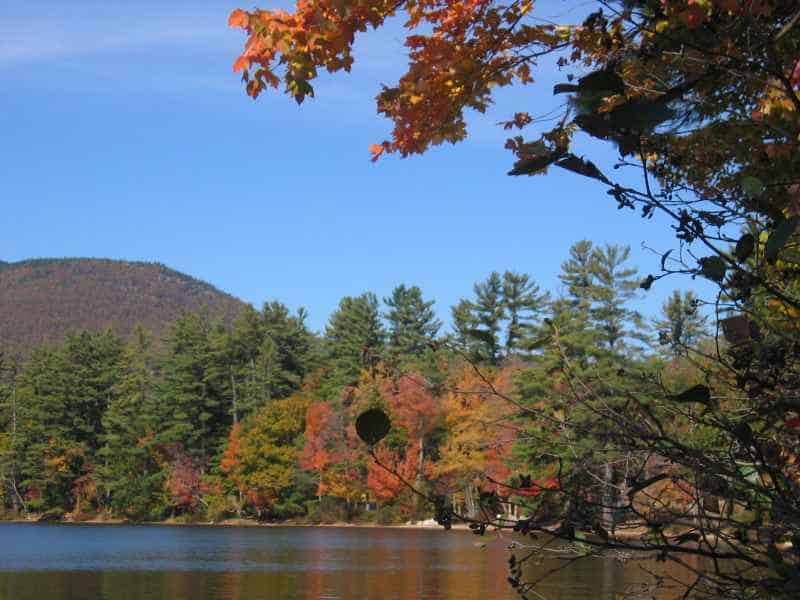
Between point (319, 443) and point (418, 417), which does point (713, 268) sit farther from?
point (319, 443)

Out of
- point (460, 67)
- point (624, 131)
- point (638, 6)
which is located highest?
point (460, 67)

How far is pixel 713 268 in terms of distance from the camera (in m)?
1.66

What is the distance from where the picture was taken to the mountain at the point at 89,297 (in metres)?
152

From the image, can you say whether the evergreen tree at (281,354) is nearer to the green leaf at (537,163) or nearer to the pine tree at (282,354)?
the pine tree at (282,354)

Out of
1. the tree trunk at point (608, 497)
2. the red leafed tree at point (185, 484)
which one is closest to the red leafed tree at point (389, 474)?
the red leafed tree at point (185, 484)

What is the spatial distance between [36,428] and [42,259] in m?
144

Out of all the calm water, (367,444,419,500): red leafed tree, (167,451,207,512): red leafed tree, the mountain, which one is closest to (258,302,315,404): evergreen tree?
(167,451,207,512): red leafed tree

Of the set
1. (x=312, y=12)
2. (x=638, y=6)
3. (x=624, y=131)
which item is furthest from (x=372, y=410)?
(x=312, y=12)

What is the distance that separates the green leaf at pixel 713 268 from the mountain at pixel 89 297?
143121mm

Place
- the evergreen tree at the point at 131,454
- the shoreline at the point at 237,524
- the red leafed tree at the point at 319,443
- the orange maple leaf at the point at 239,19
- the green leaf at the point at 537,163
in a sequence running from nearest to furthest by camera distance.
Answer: the green leaf at the point at 537,163 → the orange maple leaf at the point at 239,19 → the shoreline at the point at 237,524 → the red leafed tree at the point at 319,443 → the evergreen tree at the point at 131,454

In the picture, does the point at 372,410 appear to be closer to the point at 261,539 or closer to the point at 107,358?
the point at 261,539

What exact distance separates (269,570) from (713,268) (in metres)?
21.2

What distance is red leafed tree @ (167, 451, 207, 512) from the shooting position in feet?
165

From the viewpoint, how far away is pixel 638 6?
1.89 meters
